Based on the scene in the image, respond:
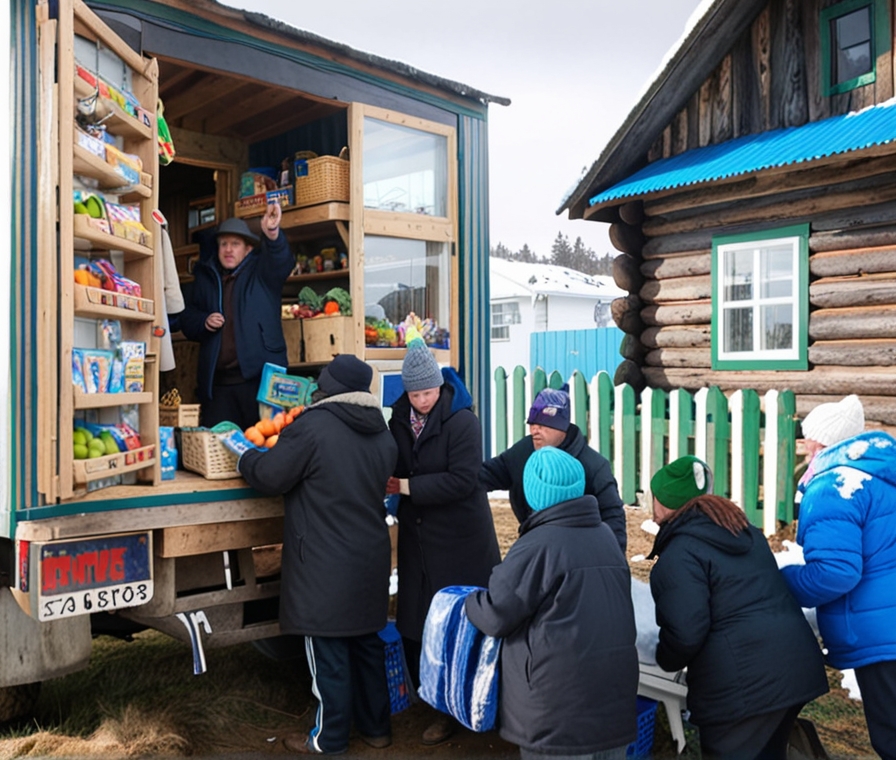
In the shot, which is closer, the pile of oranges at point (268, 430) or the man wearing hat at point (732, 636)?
the man wearing hat at point (732, 636)

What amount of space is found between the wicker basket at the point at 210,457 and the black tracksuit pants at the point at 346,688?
0.89m

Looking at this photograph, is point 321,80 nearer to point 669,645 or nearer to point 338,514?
point 338,514

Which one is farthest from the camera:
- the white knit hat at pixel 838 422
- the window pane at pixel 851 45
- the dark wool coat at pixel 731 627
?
the window pane at pixel 851 45

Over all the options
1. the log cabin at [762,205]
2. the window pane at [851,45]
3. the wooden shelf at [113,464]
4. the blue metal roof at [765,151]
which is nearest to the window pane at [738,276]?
the log cabin at [762,205]

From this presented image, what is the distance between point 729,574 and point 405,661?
6.42ft

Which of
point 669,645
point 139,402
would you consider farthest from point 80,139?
point 669,645

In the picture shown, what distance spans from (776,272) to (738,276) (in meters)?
0.45

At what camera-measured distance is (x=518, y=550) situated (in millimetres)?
3203

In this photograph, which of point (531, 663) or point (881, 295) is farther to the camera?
point (881, 295)

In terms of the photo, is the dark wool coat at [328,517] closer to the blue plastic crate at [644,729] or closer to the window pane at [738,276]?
the blue plastic crate at [644,729]

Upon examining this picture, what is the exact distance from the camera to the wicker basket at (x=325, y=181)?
5559 mm

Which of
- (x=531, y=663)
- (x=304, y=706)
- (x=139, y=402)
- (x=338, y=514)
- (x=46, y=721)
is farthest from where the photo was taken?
(x=304, y=706)

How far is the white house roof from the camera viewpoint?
30312 millimetres

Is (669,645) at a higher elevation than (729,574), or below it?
below
